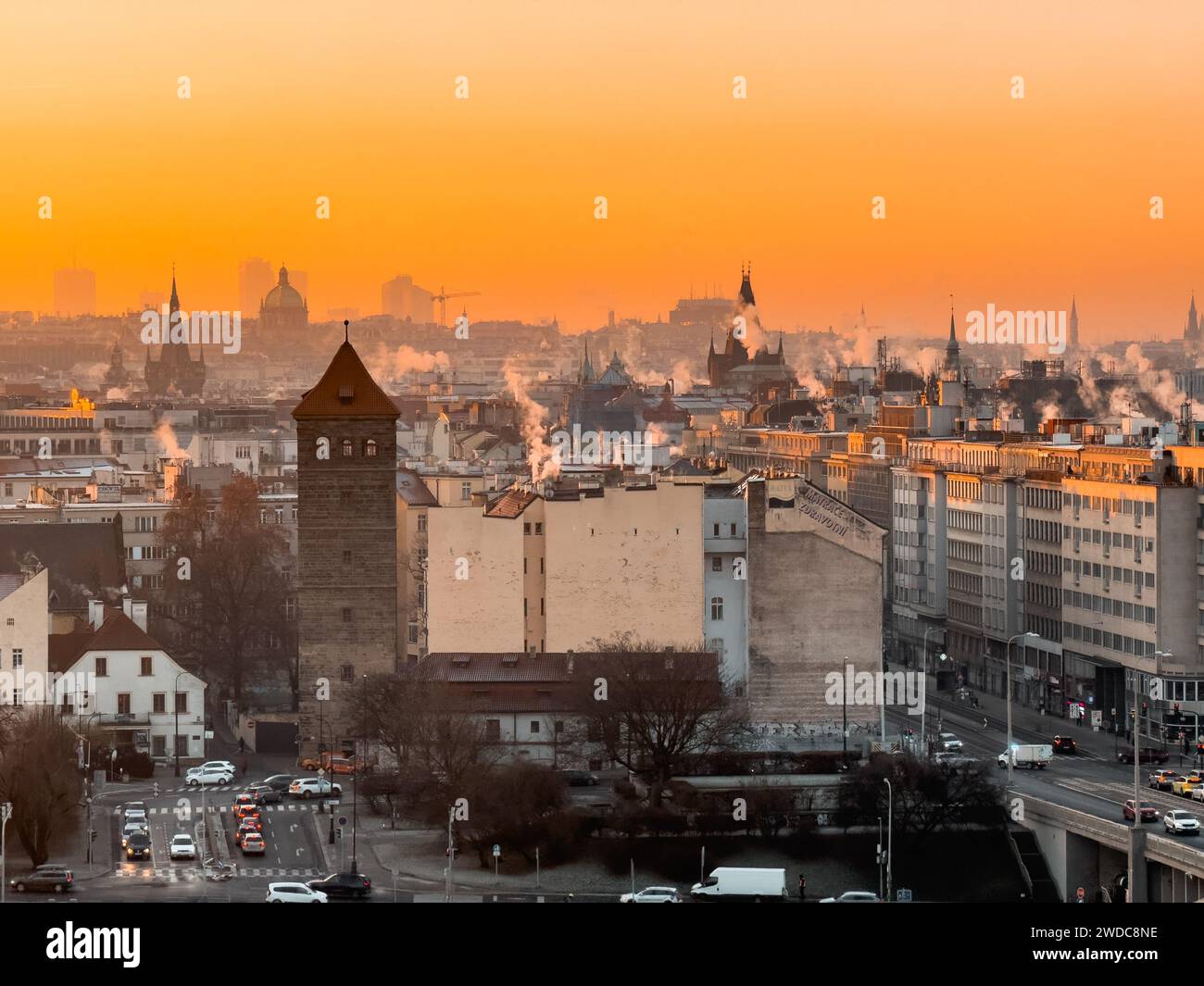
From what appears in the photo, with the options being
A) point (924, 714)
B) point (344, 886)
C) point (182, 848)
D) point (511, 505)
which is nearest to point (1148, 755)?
point (924, 714)

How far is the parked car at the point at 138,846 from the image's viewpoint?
1405 inches

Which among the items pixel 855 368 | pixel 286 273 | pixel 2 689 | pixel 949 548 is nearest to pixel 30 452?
pixel 286 273

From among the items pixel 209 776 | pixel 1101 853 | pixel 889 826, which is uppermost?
pixel 209 776

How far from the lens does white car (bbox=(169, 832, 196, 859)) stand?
3569 cm

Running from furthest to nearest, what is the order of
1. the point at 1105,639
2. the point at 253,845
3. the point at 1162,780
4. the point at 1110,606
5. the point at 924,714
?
the point at 1110,606, the point at 1105,639, the point at 924,714, the point at 1162,780, the point at 253,845

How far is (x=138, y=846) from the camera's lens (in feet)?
119

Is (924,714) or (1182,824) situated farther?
(924,714)

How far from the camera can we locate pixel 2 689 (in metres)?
45.7

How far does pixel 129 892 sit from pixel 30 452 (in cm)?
8611

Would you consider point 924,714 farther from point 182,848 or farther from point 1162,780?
point 182,848

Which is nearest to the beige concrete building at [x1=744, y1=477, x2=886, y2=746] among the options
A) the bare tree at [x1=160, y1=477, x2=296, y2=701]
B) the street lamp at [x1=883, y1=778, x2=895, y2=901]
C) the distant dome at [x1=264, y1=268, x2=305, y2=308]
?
the street lamp at [x1=883, y1=778, x2=895, y2=901]

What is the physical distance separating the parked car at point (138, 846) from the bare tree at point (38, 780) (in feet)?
3.70

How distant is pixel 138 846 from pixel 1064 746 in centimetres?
1871
